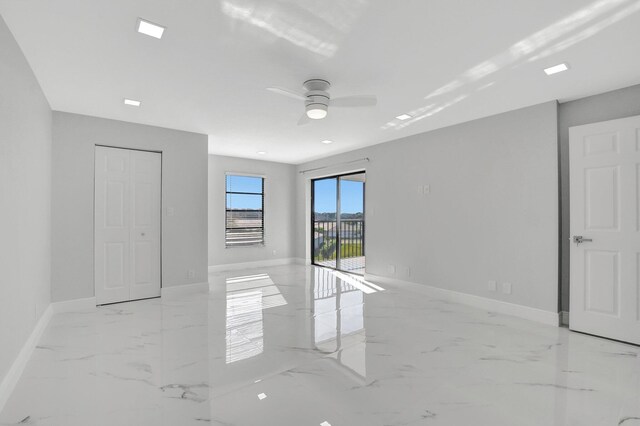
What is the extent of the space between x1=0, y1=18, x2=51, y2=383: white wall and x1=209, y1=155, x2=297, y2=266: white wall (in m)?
3.25

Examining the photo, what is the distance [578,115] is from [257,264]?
19.8ft

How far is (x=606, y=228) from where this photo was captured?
3.10 meters

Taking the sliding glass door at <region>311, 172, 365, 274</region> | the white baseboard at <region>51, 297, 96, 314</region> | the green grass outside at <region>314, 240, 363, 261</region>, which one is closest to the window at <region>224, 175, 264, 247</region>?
the sliding glass door at <region>311, 172, 365, 274</region>

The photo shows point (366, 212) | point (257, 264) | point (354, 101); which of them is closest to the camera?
point (354, 101)

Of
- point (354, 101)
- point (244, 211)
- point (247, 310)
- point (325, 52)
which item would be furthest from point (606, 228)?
point (244, 211)

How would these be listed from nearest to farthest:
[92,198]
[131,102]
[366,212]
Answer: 1. [131,102]
2. [92,198]
3. [366,212]

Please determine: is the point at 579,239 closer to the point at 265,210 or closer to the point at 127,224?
the point at 127,224

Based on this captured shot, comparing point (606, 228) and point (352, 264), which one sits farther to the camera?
point (352, 264)

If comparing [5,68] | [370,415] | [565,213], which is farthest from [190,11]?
[565,213]

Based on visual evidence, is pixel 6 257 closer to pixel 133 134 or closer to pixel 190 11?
pixel 190 11

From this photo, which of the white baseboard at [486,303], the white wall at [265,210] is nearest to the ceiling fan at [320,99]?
the white baseboard at [486,303]

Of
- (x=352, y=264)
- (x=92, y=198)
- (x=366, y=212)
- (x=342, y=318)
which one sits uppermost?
(x=92, y=198)

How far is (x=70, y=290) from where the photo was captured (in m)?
3.91

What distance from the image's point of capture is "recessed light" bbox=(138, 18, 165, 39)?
6.77ft
